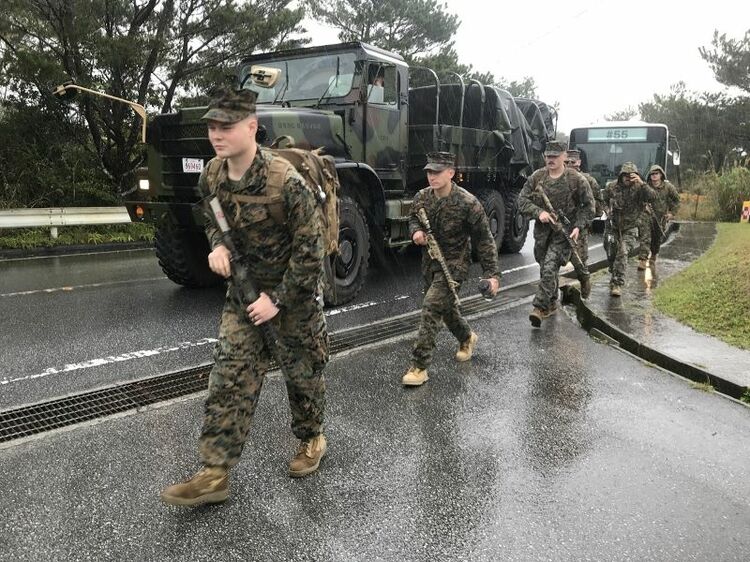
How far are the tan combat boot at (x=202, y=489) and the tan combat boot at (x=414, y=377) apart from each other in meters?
1.86

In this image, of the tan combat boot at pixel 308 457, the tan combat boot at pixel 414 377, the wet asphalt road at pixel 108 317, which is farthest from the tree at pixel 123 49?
the tan combat boot at pixel 308 457

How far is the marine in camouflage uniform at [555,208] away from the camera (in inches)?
255

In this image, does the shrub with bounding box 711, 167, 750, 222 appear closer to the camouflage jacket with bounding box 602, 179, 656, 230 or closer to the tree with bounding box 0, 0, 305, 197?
the camouflage jacket with bounding box 602, 179, 656, 230

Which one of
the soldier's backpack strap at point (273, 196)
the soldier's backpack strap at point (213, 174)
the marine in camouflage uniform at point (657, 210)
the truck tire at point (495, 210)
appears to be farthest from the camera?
the truck tire at point (495, 210)

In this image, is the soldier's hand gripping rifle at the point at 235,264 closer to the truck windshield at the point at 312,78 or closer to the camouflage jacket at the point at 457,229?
the camouflage jacket at the point at 457,229

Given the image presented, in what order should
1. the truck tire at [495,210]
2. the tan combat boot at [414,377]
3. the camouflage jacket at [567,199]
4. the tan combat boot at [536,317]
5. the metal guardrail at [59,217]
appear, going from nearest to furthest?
the tan combat boot at [414,377]
the tan combat boot at [536,317]
the camouflage jacket at [567,199]
the truck tire at [495,210]
the metal guardrail at [59,217]

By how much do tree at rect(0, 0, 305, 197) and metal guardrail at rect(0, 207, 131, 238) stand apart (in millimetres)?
1411

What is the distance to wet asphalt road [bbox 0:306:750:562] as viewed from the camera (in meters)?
2.64

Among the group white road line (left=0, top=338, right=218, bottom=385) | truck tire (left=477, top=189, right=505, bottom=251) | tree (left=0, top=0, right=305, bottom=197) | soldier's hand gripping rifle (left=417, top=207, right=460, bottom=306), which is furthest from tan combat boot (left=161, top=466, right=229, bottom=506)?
tree (left=0, top=0, right=305, bottom=197)

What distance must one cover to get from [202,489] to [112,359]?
102 inches

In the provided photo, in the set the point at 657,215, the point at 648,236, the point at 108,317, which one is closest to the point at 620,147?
the point at 657,215

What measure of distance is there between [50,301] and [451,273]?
457cm

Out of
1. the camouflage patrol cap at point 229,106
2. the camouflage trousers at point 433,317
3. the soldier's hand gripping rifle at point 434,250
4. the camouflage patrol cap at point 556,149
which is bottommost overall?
the camouflage trousers at point 433,317

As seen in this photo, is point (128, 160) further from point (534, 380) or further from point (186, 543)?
point (186, 543)
